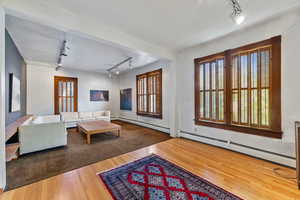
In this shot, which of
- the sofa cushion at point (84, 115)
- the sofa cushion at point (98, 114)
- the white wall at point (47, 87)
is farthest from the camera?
the sofa cushion at point (98, 114)

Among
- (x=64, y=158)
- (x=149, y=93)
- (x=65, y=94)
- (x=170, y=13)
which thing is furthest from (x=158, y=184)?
(x=65, y=94)

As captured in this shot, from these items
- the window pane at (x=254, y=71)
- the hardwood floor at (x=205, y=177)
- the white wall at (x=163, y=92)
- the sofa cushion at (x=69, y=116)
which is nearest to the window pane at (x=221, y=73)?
the window pane at (x=254, y=71)

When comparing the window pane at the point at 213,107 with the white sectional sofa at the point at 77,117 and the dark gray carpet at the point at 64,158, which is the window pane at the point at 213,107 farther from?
the white sectional sofa at the point at 77,117

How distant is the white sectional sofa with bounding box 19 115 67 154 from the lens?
111 inches

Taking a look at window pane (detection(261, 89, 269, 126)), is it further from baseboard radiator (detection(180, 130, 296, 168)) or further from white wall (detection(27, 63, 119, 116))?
white wall (detection(27, 63, 119, 116))

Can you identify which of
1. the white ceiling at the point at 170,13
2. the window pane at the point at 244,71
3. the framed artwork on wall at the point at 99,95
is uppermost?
the white ceiling at the point at 170,13

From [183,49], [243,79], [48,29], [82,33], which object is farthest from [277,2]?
[48,29]

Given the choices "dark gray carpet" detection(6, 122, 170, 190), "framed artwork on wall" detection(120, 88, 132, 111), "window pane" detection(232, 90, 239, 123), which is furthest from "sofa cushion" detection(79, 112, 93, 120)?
"window pane" detection(232, 90, 239, 123)

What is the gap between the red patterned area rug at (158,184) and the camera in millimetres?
1633

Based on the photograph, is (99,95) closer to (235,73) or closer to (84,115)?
(84,115)

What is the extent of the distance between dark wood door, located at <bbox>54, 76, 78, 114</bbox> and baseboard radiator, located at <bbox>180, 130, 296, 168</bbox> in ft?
18.9

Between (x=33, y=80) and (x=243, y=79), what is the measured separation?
24.2 feet

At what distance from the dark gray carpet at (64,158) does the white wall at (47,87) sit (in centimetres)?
290

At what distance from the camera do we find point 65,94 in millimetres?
6145
